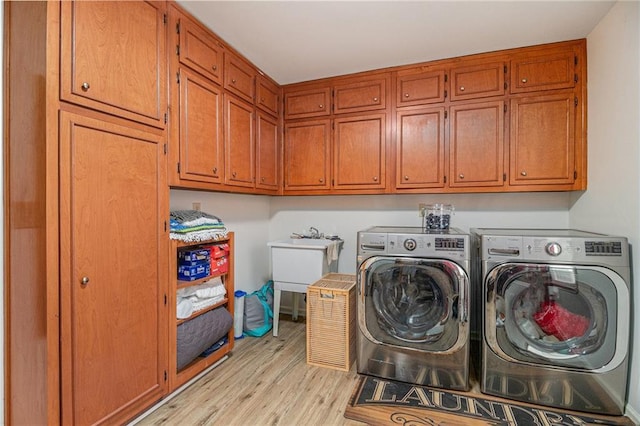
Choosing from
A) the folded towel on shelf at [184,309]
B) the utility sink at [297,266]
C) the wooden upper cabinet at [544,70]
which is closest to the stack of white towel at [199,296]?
the folded towel on shelf at [184,309]

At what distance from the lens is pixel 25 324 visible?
126 cm

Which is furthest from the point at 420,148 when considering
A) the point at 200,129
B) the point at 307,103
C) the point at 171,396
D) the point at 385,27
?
the point at 171,396

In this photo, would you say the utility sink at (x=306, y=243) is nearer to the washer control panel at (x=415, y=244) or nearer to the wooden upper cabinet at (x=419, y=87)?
the washer control panel at (x=415, y=244)

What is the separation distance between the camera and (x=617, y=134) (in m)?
1.77

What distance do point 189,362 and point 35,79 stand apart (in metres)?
1.70

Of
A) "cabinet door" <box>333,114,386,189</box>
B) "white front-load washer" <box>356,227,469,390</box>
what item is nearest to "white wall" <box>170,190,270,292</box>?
"cabinet door" <box>333,114,386,189</box>

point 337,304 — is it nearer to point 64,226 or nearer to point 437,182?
point 437,182

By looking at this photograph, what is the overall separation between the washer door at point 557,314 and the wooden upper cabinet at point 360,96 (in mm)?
1652

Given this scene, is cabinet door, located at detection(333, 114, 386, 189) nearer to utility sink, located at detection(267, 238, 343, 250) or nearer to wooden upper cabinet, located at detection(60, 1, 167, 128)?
utility sink, located at detection(267, 238, 343, 250)

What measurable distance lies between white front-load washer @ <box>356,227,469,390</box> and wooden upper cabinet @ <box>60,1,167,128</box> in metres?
1.51

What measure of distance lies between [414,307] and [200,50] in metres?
2.19

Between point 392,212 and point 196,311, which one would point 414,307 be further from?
point 196,311

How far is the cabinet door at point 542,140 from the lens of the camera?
2.16m

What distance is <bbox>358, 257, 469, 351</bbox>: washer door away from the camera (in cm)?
187
